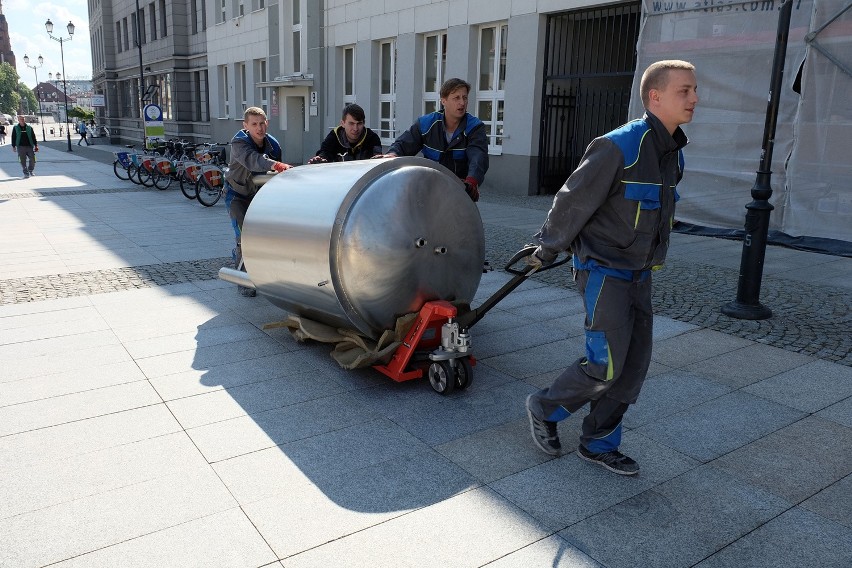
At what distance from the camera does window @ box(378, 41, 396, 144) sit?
801 inches

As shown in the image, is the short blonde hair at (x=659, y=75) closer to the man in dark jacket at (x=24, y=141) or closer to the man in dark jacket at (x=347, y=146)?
the man in dark jacket at (x=347, y=146)

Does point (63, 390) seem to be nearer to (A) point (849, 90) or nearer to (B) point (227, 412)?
(B) point (227, 412)

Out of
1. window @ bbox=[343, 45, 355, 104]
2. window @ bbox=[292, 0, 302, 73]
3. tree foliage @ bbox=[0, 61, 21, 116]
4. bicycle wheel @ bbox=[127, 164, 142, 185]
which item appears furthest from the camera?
tree foliage @ bbox=[0, 61, 21, 116]

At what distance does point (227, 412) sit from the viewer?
4324 mm

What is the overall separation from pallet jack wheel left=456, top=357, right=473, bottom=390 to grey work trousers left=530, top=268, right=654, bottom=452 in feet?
2.83

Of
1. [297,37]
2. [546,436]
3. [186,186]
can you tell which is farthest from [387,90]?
[546,436]

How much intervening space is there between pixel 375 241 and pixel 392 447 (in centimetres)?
134

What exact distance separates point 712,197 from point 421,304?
8604 millimetres

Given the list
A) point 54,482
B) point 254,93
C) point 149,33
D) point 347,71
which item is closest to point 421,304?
point 54,482

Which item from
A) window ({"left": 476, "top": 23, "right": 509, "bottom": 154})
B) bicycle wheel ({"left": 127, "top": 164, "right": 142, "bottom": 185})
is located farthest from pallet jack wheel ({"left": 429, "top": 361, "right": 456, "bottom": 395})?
bicycle wheel ({"left": 127, "top": 164, "right": 142, "bottom": 185})

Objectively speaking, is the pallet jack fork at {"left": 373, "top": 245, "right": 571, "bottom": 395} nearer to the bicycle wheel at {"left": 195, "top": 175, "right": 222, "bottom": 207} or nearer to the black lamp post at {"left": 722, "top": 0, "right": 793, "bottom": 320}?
the black lamp post at {"left": 722, "top": 0, "right": 793, "bottom": 320}

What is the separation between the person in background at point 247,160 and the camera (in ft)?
22.1

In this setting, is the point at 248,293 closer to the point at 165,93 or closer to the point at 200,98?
the point at 200,98

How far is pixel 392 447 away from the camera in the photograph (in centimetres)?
388
